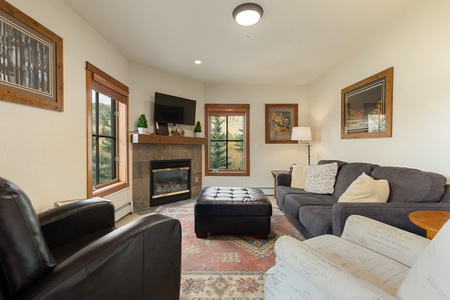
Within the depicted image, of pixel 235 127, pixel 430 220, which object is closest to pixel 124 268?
pixel 430 220

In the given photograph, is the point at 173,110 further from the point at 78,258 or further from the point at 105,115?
the point at 78,258

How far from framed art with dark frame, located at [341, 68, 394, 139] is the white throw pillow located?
1.94 feet

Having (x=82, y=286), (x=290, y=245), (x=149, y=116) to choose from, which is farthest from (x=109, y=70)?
(x=290, y=245)

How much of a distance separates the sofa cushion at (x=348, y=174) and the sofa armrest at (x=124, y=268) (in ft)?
7.05

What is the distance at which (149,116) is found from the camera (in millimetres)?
3635

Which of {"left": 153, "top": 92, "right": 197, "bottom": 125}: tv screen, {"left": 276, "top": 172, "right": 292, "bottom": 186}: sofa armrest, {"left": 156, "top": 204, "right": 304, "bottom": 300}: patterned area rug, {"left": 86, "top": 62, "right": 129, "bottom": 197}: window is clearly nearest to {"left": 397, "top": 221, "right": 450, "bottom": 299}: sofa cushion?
{"left": 156, "top": 204, "right": 304, "bottom": 300}: patterned area rug

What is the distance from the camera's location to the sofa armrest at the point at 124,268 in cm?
74

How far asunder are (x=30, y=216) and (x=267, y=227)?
201 cm

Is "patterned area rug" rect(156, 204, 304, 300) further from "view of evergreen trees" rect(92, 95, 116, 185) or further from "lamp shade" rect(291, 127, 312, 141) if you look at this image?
"lamp shade" rect(291, 127, 312, 141)

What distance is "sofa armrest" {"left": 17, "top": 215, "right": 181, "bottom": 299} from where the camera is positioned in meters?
0.74

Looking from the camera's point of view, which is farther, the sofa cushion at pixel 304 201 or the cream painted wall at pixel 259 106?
the cream painted wall at pixel 259 106

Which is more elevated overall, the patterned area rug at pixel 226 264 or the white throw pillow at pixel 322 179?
the white throw pillow at pixel 322 179

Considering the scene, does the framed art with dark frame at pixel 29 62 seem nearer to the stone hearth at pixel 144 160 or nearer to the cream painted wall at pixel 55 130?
the cream painted wall at pixel 55 130

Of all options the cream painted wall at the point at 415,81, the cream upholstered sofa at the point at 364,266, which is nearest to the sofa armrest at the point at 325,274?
the cream upholstered sofa at the point at 364,266
